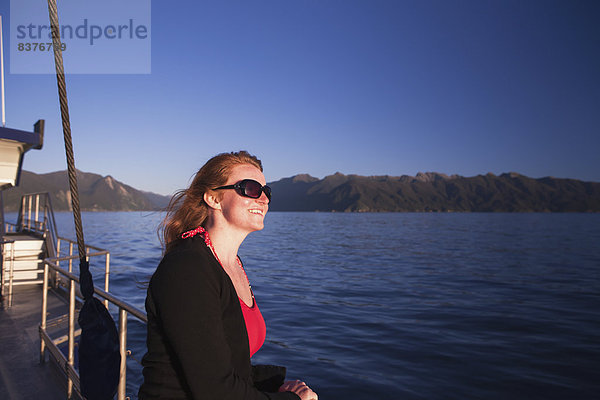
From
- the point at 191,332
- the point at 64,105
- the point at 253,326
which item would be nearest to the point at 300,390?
the point at 253,326

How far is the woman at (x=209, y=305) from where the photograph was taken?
3.76 feet

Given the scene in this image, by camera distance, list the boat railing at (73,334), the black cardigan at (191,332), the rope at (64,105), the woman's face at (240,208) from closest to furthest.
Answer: the black cardigan at (191,332), the rope at (64,105), the woman's face at (240,208), the boat railing at (73,334)

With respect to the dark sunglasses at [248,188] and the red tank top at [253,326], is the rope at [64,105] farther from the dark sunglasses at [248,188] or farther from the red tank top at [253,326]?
the red tank top at [253,326]

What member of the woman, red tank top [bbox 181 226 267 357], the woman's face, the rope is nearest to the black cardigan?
the woman

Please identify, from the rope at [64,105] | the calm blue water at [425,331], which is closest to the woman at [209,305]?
the rope at [64,105]

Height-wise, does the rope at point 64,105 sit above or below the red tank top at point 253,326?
above

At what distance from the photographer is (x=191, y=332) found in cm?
114

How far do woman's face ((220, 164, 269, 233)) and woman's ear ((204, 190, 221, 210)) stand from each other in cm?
2

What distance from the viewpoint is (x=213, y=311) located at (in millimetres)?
1172

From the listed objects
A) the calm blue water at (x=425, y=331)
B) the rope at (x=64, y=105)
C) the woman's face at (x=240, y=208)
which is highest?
the rope at (x=64, y=105)

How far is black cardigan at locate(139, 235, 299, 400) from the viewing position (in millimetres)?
1141

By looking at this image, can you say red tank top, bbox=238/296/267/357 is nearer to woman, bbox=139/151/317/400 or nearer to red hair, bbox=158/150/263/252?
woman, bbox=139/151/317/400

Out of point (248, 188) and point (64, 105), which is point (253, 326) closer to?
point (248, 188)

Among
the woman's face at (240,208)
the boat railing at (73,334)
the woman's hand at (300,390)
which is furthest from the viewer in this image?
the boat railing at (73,334)
